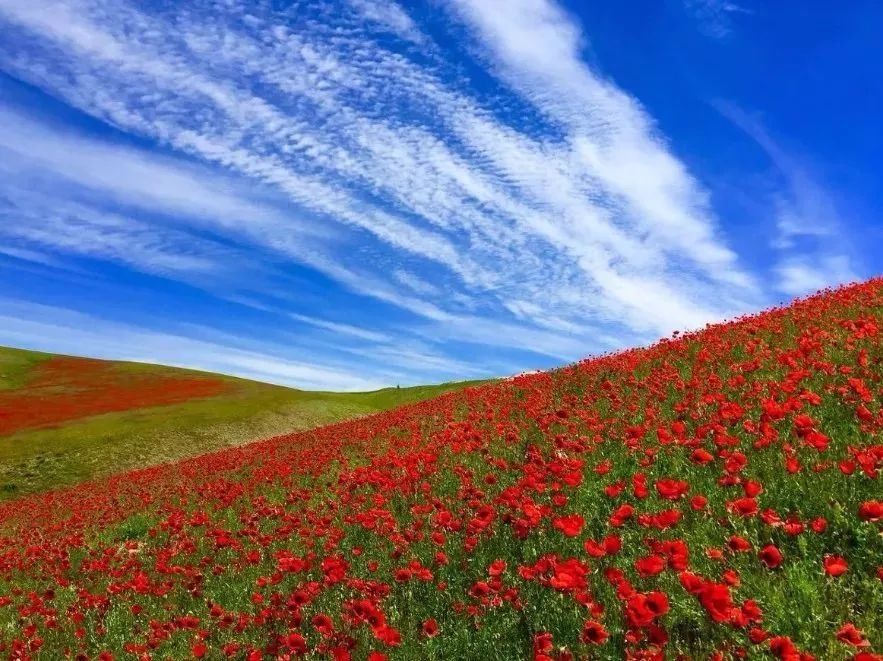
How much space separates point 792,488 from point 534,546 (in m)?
2.50

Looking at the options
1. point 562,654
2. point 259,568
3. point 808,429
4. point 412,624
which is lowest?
point 259,568

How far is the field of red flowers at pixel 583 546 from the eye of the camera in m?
4.29

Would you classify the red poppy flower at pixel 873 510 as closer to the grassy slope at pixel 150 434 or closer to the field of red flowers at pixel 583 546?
the field of red flowers at pixel 583 546

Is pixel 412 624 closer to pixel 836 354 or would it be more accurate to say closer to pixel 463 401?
pixel 836 354

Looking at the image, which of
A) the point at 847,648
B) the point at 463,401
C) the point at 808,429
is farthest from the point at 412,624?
the point at 463,401

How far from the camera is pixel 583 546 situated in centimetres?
619

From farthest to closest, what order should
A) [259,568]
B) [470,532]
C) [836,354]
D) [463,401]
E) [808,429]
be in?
[463,401], [836,354], [259,568], [470,532], [808,429]

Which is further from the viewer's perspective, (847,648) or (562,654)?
(562,654)

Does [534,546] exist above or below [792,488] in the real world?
below

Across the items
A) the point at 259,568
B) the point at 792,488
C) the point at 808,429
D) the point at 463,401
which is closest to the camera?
the point at 808,429

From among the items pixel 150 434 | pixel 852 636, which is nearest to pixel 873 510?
pixel 852 636

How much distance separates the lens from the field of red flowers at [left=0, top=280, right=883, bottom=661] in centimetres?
429

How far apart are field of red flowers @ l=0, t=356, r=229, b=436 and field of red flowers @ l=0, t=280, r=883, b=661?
43214 mm

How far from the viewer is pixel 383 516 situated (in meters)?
7.40
